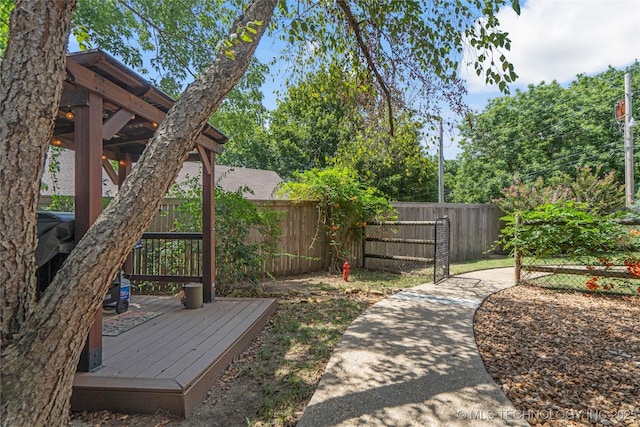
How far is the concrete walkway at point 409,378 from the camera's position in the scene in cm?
219

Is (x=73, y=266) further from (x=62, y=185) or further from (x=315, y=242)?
(x=62, y=185)

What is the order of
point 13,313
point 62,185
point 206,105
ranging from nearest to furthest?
point 13,313 < point 206,105 < point 62,185

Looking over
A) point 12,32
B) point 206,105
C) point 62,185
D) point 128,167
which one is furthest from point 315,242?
point 62,185

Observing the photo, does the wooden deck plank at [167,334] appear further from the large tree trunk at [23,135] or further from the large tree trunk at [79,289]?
the large tree trunk at [23,135]

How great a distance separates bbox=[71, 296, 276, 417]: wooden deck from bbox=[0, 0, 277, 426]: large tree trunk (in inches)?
29.2

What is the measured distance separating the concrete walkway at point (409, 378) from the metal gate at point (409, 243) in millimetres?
2465

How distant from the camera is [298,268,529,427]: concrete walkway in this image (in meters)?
2.19

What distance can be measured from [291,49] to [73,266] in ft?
15.9

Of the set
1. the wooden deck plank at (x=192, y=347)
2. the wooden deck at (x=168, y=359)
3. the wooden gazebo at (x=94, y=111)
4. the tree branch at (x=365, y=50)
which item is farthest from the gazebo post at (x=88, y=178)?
the tree branch at (x=365, y=50)

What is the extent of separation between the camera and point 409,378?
273 cm

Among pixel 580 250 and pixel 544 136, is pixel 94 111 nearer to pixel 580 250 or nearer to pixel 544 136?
pixel 580 250

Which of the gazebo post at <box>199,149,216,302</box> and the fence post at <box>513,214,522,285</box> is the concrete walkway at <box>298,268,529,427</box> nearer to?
the gazebo post at <box>199,149,216,302</box>

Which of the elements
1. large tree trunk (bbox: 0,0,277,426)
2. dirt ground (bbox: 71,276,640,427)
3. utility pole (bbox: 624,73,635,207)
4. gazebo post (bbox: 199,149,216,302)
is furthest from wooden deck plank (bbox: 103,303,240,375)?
utility pole (bbox: 624,73,635,207)

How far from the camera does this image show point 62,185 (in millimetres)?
9672
